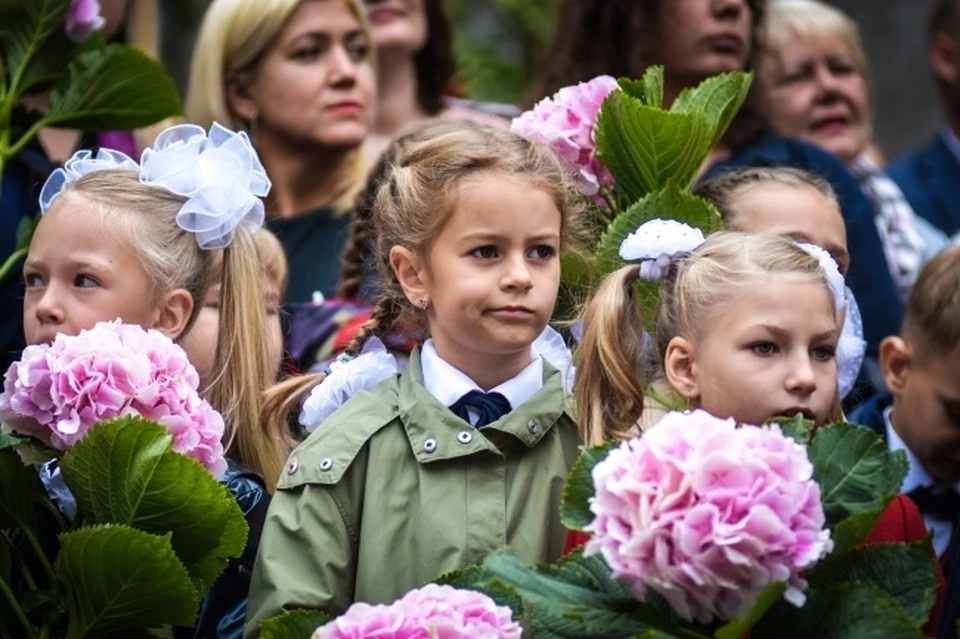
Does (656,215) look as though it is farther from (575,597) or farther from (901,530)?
(575,597)

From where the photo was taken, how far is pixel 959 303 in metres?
4.46

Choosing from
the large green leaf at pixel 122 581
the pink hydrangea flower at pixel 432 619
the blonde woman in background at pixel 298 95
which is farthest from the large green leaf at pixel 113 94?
the pink hydrangea flower at pixel 432 619

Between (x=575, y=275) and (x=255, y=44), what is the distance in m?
2.07

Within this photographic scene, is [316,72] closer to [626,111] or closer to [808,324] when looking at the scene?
[626,111]

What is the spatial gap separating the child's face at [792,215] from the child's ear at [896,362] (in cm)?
44

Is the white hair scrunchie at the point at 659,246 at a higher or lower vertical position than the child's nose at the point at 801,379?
higher

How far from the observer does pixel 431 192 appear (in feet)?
11.8

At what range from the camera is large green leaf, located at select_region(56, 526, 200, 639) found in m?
3.22

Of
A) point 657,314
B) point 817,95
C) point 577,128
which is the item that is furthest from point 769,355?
point 817,95

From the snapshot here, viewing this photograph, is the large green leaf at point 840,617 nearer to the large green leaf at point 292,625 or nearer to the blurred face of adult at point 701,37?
the large green leaf at point 292,625

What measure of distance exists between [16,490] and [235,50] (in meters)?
2.46

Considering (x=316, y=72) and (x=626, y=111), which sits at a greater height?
(x=626, y=111)

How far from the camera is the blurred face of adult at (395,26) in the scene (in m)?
6.12

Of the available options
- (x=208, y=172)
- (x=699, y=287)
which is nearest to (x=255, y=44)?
(x=208, y=172)
